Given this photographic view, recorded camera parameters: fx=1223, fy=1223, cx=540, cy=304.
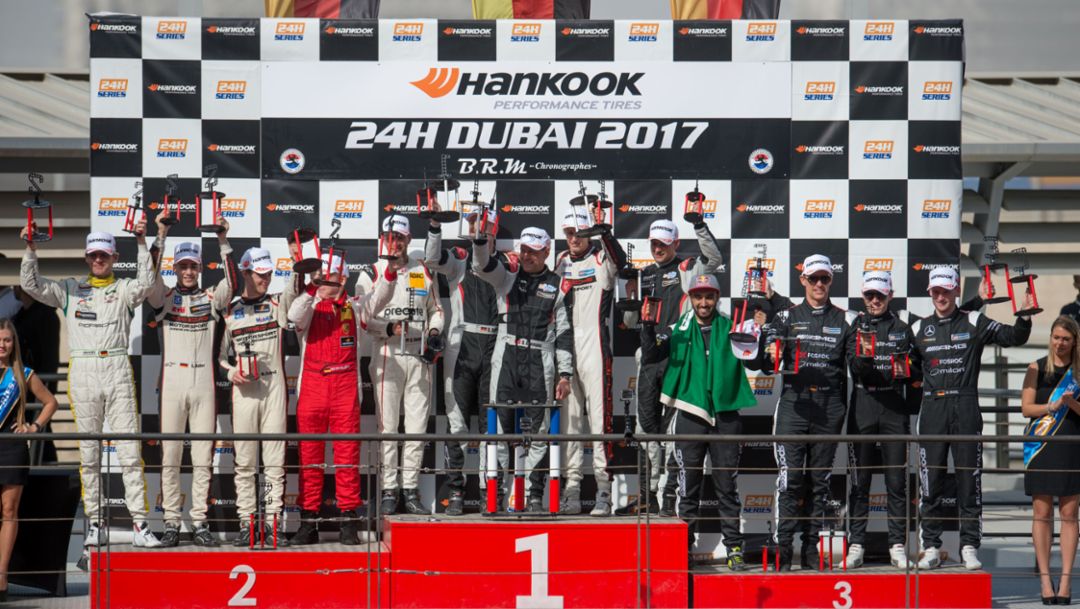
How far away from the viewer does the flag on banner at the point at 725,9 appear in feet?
26.6

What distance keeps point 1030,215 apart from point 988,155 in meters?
1.71

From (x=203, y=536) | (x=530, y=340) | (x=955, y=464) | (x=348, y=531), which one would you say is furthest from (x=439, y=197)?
(x=955, y=464)

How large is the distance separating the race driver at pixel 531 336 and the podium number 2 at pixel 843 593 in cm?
172

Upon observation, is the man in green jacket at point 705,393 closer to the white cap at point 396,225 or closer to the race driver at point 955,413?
the race driver at point 955,413

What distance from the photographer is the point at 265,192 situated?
7.82 meters

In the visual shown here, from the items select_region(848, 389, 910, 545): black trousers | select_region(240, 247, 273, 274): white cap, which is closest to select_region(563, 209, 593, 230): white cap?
select_region(240, 247, 273, 274): white cap

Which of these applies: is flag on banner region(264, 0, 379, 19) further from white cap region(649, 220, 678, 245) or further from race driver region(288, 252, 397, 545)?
white cap region(649, 220, 678, 245)

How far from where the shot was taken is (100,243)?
23.9ft

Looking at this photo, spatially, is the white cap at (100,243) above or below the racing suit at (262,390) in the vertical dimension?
above

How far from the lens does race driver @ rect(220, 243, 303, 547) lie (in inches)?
283

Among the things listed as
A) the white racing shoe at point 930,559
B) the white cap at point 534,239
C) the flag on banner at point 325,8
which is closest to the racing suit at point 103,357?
the flag on banner at point 325,8

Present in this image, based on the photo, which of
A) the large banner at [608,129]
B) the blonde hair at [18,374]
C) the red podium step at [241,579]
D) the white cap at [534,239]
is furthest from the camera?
the large banner at [608,129]

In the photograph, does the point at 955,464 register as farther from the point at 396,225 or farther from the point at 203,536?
the point at 203,536

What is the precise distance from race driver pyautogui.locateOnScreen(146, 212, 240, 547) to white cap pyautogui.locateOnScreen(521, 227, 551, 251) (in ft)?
5.79
